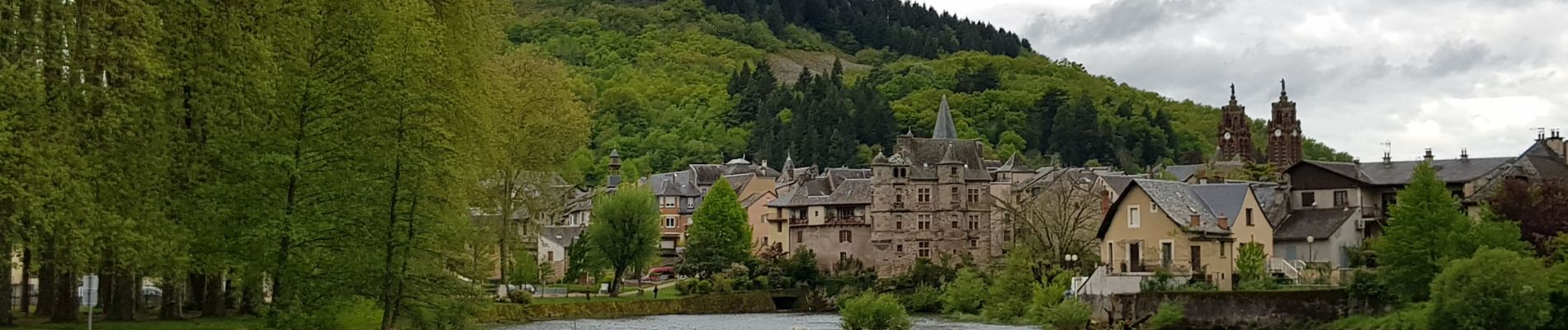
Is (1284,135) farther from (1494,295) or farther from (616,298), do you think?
(1494,295)

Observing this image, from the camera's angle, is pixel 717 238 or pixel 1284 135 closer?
pixel 717 238

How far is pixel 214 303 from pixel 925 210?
54.1 metres

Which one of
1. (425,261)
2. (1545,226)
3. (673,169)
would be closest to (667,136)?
(673,169)

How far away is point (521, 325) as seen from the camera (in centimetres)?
6025

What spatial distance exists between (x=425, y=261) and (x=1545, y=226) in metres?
35.5

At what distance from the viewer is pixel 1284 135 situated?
15675 cm

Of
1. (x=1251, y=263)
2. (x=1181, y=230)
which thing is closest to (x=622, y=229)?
(x=1181, y=230)

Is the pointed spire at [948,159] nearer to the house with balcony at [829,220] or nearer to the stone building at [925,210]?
the stone building at [925,210]

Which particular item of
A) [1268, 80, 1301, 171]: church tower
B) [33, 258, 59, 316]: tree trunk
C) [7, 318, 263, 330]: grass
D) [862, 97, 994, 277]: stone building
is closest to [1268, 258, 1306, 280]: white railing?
[862, 97, 994, 277]: stone building

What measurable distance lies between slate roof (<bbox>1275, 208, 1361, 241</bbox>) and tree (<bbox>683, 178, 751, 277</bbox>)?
34231 mm

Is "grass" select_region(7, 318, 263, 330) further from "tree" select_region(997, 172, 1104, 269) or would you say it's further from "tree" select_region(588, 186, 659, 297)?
"tree" select_region(588, 186, 659, 297)

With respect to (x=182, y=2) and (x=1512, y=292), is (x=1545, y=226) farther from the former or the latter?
(x=182, y=2)

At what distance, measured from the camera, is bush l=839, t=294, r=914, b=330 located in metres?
50.5

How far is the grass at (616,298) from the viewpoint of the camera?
7303cm
